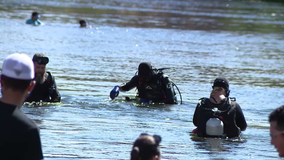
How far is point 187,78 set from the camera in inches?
730

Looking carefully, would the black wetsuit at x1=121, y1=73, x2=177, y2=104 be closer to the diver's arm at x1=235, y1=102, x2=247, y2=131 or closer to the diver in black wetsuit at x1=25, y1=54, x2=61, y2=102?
the diver in black wetsuit at x1=25, y1=54, x2=61, y2=102

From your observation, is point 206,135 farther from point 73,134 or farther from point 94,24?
point 94,24

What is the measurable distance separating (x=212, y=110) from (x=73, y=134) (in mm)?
2189

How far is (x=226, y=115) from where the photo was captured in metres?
9.18

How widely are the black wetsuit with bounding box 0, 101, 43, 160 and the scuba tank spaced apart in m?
5.72

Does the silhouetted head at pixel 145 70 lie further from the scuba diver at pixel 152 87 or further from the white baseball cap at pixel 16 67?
the white baseball cap at pixel 16 67

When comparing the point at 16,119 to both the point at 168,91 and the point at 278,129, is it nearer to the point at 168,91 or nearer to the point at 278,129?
the point at 278,129

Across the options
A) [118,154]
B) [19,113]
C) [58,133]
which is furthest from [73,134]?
[19,113]

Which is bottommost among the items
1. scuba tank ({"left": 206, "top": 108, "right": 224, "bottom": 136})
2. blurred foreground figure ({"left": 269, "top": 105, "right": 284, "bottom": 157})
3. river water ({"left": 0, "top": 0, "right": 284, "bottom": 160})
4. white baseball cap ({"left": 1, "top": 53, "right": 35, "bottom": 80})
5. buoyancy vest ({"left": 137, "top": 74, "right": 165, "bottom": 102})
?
river water ({"left": 0, "top": 0, "right": 284, "bottom": 160})

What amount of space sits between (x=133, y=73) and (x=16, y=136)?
15.7 meters

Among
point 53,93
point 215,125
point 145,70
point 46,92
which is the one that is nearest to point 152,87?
point 145,70

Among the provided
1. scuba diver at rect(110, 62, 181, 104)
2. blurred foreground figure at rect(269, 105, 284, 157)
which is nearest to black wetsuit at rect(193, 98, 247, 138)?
scuba diver at rect(110, 62, 181, 104)

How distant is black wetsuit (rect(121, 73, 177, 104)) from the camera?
12.7 meters

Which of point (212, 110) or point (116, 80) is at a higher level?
point (212, 110)
